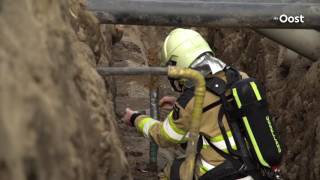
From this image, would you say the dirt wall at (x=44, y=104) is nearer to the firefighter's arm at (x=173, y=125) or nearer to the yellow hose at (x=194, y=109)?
the yellow hose at (x=194, y=109)

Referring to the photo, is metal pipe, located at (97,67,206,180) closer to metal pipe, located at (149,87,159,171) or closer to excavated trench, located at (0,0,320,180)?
excavated trench, located at (0,0,320,180)

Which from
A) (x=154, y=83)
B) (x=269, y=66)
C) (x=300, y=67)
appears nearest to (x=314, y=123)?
(x=300, y=67)

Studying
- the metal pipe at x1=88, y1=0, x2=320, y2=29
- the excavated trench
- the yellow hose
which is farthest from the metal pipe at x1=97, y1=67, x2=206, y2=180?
the metal pipe at x1=88, y1=0, x2=320, y2=29

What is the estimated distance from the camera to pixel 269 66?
30.3 ft

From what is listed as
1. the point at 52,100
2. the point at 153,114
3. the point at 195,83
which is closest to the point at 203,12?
the point at 195,83

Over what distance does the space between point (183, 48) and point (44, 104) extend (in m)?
2.91

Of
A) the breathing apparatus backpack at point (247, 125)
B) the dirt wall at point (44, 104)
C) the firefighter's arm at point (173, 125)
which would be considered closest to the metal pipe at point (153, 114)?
the firefighter's arm at point (173, 125)

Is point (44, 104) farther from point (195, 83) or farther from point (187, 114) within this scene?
point (187, 114)

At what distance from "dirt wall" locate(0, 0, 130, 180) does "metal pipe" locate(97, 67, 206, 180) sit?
0.82m

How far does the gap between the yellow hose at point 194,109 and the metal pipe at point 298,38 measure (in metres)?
1.54

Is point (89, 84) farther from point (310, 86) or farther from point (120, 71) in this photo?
point (310, 86)

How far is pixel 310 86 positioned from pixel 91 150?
4.55m

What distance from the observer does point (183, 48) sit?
203 inches

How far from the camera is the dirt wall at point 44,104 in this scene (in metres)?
2.16
